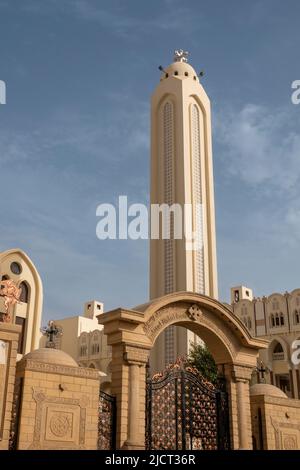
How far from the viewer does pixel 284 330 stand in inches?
1662

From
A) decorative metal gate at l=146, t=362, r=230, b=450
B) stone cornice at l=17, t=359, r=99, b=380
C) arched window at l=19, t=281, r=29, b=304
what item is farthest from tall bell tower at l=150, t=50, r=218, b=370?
stone cornice at l=17, t=359, r=99, b=380

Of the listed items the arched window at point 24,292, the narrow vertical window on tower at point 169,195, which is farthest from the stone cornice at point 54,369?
the narrow vertical window on tower at point 169,195

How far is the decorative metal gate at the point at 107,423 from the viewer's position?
1243 cm

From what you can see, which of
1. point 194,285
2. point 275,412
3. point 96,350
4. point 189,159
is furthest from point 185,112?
point 275,412

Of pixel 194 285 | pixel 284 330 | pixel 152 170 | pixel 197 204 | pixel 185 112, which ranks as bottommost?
pixel 284 330

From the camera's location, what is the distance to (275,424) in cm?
1619

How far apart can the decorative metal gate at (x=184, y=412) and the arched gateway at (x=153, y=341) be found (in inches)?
14.2

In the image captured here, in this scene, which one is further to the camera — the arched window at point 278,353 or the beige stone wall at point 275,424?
the arched window at point 278,353

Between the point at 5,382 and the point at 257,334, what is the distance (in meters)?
35.6

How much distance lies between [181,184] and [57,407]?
38040mm

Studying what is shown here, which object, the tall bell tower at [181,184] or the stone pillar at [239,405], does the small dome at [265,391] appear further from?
the tall bell tower at [181,184]

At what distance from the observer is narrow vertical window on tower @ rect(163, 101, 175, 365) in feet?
144

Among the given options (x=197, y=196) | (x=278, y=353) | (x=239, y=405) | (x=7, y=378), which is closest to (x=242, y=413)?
(x=239, y=405)
